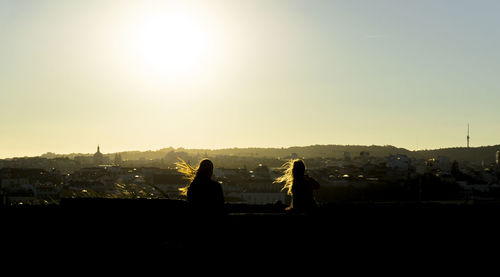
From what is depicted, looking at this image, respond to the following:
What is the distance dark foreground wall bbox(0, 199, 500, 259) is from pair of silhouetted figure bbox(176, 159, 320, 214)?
0.33 metres

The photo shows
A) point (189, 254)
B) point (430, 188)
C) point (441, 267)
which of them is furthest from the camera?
point (430, 188)

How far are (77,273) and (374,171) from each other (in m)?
141

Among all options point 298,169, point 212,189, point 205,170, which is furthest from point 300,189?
point 212,189

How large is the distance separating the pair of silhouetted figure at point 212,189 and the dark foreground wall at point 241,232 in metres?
0.33

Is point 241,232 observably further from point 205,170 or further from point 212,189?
point 205,170

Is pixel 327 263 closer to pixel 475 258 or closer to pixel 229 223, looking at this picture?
pixel 229 223

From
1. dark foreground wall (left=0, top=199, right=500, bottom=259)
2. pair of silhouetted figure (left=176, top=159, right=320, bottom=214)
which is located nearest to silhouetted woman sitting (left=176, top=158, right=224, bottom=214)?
pair of silhouetted figure (left=176, top=159, right=320, bottom=214)

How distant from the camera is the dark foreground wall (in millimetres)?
6894

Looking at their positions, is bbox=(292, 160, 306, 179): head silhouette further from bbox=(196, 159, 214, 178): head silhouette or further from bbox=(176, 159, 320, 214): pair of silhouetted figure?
bbox=(196, 159, 214, 178): head silhouette

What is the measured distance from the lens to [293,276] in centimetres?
692

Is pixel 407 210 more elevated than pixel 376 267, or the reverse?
pixel 407 210

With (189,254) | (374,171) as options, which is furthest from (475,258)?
(374,171)

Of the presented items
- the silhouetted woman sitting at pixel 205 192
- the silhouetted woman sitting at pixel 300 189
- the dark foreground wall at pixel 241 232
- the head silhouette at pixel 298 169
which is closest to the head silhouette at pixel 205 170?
the silhouetted woman sitting at pixel 205 192

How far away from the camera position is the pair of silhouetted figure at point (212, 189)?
8.09 m
